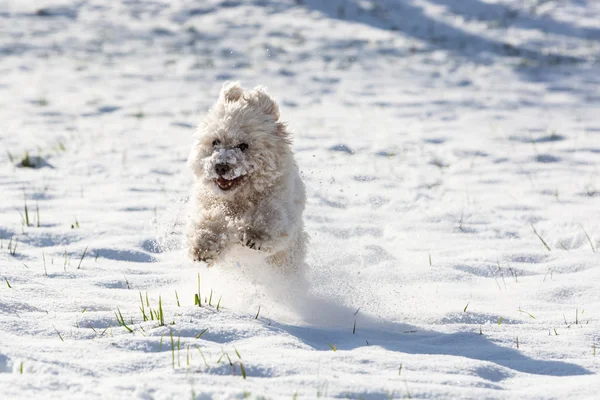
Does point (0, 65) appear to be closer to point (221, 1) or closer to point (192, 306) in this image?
point (221, 1)

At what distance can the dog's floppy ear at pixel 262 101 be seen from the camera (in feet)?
14.2

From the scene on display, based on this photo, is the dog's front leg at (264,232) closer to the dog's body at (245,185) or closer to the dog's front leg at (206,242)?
the dog's body at (245,185)

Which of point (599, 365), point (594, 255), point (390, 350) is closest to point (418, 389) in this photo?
point (390, 350)

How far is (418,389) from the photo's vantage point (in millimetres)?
2793

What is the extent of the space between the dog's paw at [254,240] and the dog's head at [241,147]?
0.92 feet

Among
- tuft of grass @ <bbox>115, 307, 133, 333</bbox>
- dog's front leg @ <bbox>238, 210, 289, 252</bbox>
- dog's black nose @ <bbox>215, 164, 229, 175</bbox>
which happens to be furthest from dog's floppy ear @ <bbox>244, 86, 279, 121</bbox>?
tuft of grass @ <bbox>115, 307, 133, 333</bbox>

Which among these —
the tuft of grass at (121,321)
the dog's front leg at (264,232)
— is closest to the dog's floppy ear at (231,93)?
the dog's front leg at (264,232)

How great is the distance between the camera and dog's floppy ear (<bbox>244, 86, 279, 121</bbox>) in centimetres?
433

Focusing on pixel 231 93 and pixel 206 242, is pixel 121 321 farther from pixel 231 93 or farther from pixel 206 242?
pixel 231 93

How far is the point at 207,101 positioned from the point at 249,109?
24.0 feet

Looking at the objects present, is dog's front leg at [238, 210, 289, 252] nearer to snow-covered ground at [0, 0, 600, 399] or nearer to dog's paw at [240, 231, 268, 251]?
dog's paw at [240, 231, 268, 251]

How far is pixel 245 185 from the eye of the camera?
4141 millimetres

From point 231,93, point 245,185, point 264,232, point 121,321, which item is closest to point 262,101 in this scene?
point 231,93

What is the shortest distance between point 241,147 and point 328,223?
7.20 ft
